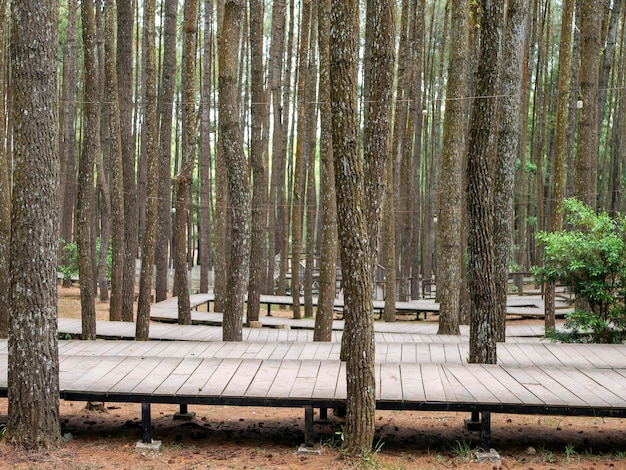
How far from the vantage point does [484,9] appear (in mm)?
6219

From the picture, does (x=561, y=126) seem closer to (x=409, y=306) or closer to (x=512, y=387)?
(x=512, y=387)

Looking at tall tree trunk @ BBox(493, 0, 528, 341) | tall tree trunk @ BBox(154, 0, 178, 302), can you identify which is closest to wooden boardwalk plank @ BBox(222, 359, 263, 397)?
tall tree trunk @ BBox(493, 0, 528, 341)

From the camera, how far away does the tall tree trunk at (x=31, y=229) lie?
16.0 feet

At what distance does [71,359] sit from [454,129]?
17.8 ft

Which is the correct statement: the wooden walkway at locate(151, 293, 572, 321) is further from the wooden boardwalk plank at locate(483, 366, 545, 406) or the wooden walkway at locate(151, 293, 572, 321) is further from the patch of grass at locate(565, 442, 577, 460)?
the patch of grass at locate(565, 442, 577, 460)

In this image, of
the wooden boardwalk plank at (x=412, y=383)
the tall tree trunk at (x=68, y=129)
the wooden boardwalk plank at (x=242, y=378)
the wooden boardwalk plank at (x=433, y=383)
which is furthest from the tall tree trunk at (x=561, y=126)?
the tall tree trunk at (x=68, y=129)

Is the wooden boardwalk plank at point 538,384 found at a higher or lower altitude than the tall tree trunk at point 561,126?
lower

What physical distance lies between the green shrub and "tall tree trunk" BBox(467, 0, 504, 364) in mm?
2735

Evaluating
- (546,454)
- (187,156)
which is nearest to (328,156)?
(187,156)

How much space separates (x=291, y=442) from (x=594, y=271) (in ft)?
15.3

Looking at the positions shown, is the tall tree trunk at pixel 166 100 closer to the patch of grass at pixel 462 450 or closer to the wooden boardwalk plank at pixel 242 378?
the wooden boardwalk plank at pixel 242 378

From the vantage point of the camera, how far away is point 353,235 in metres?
4.73

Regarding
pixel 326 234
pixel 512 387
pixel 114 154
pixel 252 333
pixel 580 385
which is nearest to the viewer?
pixel 512 387

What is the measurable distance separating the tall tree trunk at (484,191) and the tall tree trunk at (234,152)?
2.80 metres
